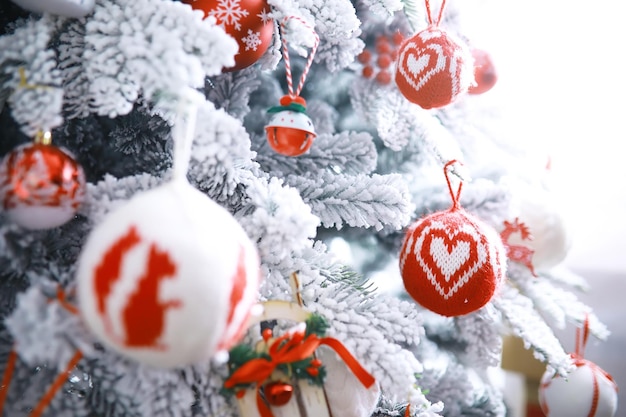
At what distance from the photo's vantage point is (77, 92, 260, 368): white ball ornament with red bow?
13.1 inches

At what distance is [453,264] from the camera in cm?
56

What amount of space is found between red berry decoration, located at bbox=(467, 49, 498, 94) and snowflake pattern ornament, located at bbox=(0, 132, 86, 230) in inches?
22.9

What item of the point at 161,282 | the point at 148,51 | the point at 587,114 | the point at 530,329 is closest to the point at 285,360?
the point at 161,282

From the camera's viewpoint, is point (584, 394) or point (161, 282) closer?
point (161, 282)

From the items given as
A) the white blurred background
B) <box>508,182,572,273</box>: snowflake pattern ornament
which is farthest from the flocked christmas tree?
the white blurred background

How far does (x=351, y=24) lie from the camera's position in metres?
0.57

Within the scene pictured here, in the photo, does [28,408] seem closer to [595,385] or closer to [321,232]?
[321,232]

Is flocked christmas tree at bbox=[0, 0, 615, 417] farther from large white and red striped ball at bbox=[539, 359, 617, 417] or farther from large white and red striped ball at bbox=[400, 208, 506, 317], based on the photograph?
large white and red striped ball at bbox=[539, 359, 617, 417]

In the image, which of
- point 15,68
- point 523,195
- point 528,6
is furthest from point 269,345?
point 528,6

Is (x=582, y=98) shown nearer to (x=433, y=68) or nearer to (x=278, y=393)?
(x=433, y=68)

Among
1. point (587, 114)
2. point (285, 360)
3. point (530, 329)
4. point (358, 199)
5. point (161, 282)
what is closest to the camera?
point (161, 282)

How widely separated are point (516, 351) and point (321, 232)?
591mm

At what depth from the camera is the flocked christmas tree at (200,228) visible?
13.6 inches

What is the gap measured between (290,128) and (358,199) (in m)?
0.11
